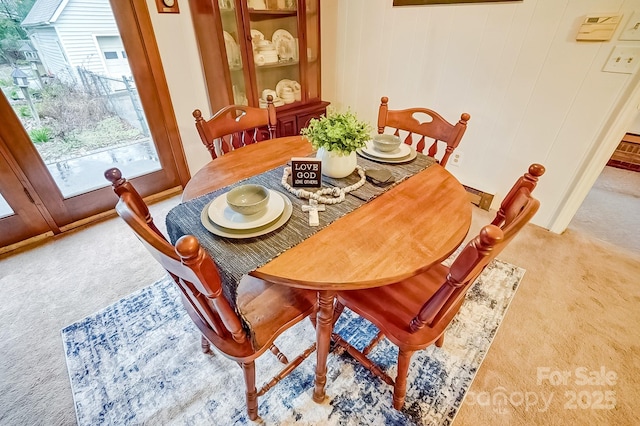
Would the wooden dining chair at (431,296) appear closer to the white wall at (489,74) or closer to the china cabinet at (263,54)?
the white wall at (489,74)

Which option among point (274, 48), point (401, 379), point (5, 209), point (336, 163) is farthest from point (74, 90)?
point (401, 379)

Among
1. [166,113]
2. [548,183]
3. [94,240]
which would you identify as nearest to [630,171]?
[548,183]

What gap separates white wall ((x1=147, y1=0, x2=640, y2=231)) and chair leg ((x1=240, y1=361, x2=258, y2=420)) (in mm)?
2041

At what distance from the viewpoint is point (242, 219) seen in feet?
3.00

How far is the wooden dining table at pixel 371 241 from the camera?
30.4 inches

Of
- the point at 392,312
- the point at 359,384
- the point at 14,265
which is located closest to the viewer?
the point at 392,312

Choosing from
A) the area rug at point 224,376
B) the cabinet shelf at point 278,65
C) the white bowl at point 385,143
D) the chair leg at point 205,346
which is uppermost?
the cabinet shelf at point 278,65

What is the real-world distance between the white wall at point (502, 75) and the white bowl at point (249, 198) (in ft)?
6.44

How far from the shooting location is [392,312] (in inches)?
39.2

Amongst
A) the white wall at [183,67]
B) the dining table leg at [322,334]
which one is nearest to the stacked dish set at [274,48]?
the white wall at [183,67]

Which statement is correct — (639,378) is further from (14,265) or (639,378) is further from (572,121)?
(14,265)

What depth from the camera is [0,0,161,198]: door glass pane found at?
1693 millimetres

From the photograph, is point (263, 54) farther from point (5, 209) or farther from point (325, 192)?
point (5, 209)

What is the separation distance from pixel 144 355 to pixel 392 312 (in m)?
1.17
